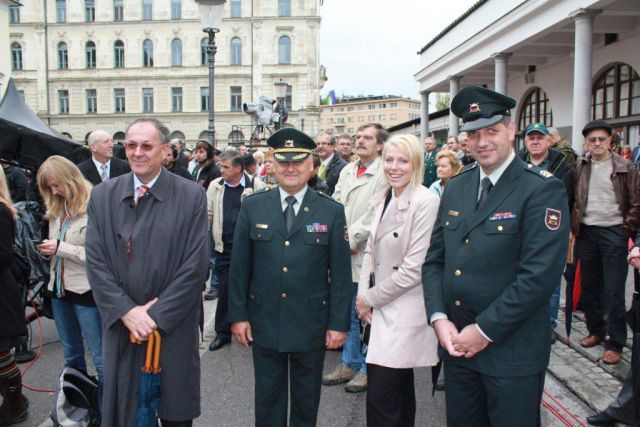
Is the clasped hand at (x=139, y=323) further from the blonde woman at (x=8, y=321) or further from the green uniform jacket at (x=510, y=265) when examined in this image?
the green uniform jacket at (x=510, y=265)

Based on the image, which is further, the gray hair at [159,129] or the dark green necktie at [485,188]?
the gray hair at [159,129]

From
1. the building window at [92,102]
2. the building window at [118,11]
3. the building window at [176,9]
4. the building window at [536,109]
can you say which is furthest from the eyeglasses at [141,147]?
the building window at [118,11]

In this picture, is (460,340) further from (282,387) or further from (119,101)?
(119,101)

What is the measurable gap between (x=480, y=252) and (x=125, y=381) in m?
2.08

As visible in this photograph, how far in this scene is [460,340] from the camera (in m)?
2.71

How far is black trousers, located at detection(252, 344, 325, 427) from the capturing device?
3344 mm

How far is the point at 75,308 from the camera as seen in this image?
162 inches

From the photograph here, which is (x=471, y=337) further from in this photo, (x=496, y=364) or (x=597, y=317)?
(x=597, y=317)

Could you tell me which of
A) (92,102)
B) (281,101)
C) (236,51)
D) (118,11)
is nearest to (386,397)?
(281,101)

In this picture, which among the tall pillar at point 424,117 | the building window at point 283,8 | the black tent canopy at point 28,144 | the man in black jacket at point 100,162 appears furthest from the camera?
the building window at point 283,8

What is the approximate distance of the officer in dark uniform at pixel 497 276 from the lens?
2.58m

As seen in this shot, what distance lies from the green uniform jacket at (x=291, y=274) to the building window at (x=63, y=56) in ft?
181

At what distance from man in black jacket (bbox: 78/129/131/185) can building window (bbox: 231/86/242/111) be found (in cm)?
4556

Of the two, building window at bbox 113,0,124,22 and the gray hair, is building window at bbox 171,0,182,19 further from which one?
the gray hair
